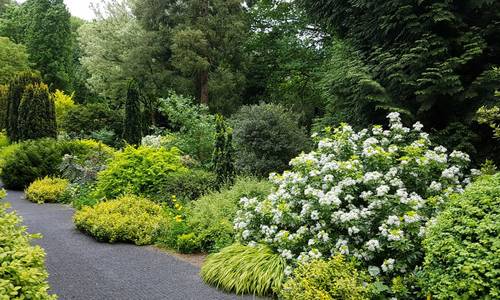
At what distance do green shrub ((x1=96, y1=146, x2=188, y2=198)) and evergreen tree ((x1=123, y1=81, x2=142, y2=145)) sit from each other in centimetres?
446

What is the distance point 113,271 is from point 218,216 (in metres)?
1.82

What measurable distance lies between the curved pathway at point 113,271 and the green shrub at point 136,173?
1.55 metres

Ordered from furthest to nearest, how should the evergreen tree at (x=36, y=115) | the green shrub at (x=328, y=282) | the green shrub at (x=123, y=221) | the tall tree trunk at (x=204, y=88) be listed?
the tall tree trunk at (x=204, y=88)
the evergreen tree at (x=36, y=115)
the green shrub at (x=123, y=221)
the green shrub at (x=328, y=282)

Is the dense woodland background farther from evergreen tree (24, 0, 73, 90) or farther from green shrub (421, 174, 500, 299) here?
green shrub (421, 174, 500, 299)

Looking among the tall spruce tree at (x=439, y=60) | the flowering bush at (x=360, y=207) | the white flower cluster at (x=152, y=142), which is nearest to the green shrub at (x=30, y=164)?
the white flower cluster at (x=152, y=142)

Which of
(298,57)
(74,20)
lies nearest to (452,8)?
(298,57)

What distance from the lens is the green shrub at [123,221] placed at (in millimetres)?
6617

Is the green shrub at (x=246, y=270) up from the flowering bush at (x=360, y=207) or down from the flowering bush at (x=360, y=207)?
down

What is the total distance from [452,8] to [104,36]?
20.4m

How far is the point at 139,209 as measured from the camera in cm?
732

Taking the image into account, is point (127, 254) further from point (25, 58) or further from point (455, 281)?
point (25, 58)

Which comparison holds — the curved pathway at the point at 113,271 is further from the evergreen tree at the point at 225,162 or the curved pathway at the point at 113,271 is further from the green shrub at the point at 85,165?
the green shrub at the point at 85,165

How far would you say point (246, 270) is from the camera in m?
4.76

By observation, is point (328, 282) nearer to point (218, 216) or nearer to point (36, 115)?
point (218, 216)
